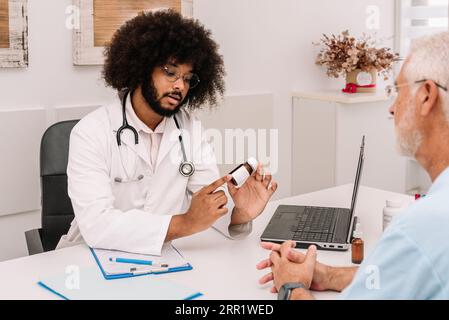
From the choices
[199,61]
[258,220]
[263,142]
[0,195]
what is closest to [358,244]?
[258,220]

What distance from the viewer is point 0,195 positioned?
2602 mm

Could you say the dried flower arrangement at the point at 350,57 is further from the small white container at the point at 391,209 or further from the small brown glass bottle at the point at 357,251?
the small brown glass bottle at the point at 357,251

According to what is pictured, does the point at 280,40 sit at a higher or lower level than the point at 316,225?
higher

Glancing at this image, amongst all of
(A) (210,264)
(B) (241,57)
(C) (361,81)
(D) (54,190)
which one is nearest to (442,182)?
(A) (210,264)

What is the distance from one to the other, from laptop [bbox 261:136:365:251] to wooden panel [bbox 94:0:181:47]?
1.24 m

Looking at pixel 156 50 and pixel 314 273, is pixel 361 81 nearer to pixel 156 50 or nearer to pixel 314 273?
pixel 156 50

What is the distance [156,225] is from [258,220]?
454mm

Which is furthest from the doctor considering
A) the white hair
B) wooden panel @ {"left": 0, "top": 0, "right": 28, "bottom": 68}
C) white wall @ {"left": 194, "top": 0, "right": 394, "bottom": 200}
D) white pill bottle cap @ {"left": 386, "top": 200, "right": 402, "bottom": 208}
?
white wall @ {"left": 194, "top": 0, "right": 394, "bottom": 200}

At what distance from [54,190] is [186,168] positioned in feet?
1.69

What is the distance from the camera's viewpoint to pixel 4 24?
2521 mm

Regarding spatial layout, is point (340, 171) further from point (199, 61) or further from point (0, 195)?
point (0, 195)

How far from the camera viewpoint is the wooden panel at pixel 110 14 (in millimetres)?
2795

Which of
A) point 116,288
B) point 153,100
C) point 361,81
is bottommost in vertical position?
point 116,288

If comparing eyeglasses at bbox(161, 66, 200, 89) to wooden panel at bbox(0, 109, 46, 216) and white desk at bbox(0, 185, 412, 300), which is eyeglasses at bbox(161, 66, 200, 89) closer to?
white desk at bbox(0, 185, 412, 300)
